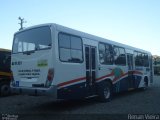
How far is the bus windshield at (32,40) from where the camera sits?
Result: 9.43 metres

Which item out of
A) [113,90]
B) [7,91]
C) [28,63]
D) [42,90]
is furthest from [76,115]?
[7,91]

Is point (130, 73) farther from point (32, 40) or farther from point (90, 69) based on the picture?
point (32, 40)

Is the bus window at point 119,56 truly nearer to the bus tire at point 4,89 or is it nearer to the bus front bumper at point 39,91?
the bus front bumper at point 39,91

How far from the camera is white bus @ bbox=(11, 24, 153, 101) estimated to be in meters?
9.08

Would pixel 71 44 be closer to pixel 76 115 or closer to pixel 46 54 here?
pixel 46 54

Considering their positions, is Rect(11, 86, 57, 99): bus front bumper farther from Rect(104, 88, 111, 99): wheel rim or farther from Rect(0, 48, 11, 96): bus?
Rect(0, 48, 11, 96): bus

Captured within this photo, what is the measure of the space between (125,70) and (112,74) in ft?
6.71

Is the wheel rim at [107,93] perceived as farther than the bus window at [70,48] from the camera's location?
Yes

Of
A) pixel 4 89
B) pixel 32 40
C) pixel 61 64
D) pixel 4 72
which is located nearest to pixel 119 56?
pixel 61 64

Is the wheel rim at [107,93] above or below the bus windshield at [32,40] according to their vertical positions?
below

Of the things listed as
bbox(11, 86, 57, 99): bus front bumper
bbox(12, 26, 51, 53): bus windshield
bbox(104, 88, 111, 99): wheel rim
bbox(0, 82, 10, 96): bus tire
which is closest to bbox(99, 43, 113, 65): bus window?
bbox(104, 88, 111, 99): wheel rim

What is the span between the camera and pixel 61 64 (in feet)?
30.2

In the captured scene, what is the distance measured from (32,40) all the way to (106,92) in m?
4.72

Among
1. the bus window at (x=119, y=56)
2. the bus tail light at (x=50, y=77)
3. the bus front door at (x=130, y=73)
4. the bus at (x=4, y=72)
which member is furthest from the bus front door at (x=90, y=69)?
the bus at (x=4, y=72)
